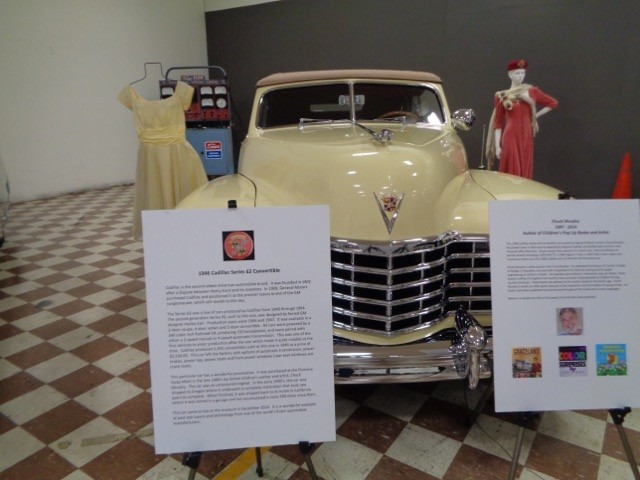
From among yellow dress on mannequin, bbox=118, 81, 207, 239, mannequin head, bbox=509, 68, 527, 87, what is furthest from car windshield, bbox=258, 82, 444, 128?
mannequin head, bbox=509, 68, 527, 87

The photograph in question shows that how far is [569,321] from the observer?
1552 mm

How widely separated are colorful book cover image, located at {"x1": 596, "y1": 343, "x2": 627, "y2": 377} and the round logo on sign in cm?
121

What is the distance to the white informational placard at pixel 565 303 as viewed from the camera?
4.98ft

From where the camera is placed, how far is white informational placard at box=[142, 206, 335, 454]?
55.4 inches

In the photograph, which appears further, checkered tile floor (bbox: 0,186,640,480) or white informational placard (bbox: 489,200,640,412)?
checkered tile floor (bbox: 0,186,640,480)

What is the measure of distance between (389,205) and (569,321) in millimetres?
824

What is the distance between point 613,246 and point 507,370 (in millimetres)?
535

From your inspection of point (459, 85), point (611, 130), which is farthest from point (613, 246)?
point (459, 85)

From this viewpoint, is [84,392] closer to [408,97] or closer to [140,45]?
[408,97]

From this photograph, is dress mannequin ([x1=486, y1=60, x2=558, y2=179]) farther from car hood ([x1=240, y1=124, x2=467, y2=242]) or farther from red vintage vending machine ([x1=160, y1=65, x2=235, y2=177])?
red vintage vending machine ([x1=160, y1=65, x2=235, y2=177])

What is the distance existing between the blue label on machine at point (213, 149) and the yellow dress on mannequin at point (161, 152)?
396 centimetres

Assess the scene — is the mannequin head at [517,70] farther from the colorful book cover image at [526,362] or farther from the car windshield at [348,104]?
the colorful book cover image at [526,362]

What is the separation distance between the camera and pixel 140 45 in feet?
27.9

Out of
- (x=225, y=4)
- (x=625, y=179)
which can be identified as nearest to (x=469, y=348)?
(x=625, y=179)
